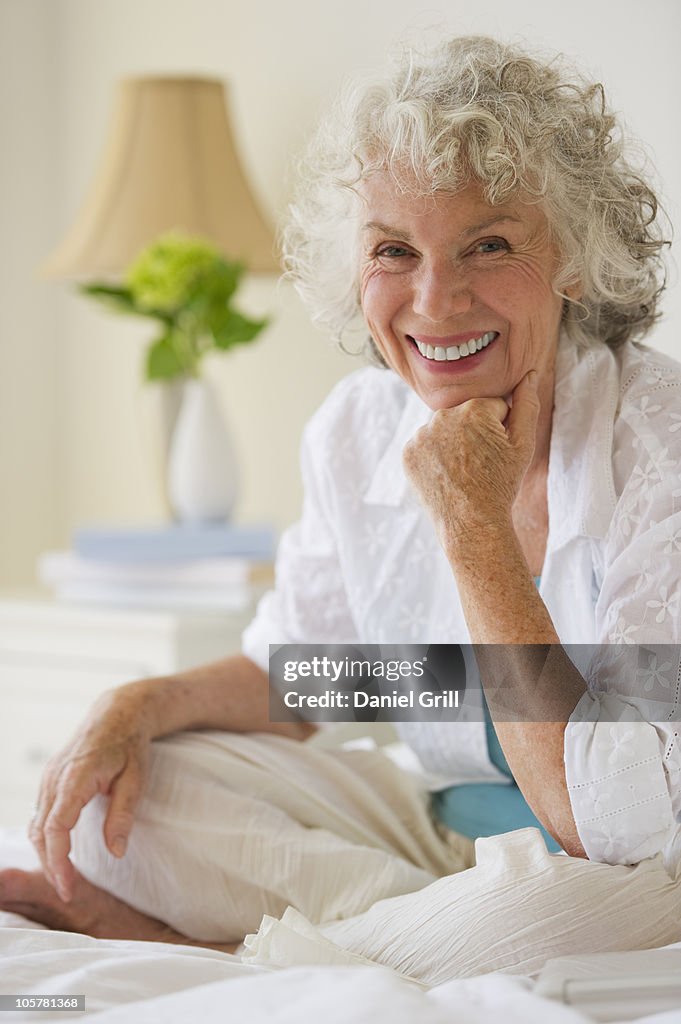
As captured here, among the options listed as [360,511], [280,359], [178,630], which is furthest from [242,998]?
[280,359]

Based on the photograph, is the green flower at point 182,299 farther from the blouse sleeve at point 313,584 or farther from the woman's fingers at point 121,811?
the woman's fingers at point 121,811

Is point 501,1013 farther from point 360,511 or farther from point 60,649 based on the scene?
point 60,649

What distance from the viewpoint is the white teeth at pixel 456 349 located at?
1026 mm

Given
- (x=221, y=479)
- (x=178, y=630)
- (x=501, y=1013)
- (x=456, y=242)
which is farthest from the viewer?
(x=221, y=479)

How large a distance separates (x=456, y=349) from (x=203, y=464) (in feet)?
3.32

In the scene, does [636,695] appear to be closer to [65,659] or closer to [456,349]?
[456,349]

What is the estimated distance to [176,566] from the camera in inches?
74.4

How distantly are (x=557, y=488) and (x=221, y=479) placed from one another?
1032 mm

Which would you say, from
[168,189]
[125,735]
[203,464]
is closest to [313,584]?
[125,735]

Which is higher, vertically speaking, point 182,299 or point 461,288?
point 182,299

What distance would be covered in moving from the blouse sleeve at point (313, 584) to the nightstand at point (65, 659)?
0.50m

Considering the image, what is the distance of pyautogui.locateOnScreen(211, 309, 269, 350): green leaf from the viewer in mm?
2041

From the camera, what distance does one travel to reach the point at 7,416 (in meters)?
2.65

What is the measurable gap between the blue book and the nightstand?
98 mm
